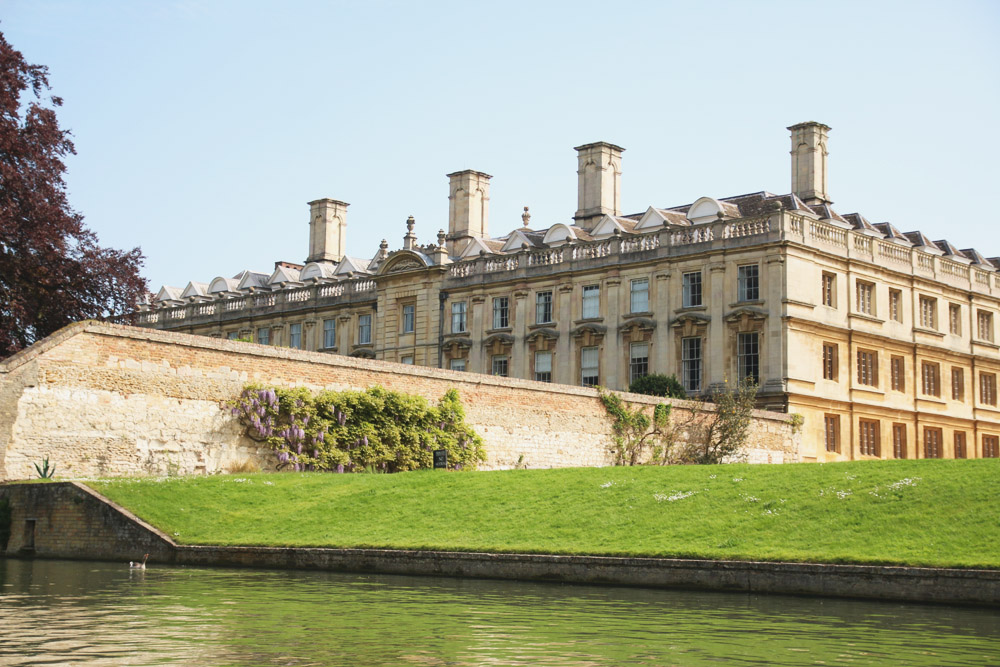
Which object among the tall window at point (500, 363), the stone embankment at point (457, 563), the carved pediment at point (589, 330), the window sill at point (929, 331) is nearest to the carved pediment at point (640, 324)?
the carved pediment at point (589, 330)

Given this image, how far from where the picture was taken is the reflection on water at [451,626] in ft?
31.5

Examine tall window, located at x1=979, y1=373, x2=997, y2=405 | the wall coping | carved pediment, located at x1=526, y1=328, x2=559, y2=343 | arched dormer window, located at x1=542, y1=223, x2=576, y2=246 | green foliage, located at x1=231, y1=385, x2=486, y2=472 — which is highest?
arched dormer window, located at x1=542, y1=223, x2=576, y2=246

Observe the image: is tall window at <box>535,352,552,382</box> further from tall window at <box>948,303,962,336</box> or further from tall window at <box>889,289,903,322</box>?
tall window at <box>948,303,962,336</box>

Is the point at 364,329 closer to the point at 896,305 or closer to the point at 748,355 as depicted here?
the point at 748,355

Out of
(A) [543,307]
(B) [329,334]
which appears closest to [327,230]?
(B) [329,334]

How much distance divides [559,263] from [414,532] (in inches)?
1173

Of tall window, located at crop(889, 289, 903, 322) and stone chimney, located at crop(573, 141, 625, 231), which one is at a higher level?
stone chimney, located at crop(573, 141, 625, 231)

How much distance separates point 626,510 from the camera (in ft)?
63.8

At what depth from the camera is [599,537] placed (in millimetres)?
17984

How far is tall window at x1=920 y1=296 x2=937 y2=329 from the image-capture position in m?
48.3

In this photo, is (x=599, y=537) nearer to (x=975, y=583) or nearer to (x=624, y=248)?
(x=975, y=583)

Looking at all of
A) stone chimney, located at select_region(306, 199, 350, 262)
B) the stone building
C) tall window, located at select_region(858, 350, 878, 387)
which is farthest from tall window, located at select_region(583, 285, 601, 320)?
stone chimney, located at select_region(306, 199, 350, 262)

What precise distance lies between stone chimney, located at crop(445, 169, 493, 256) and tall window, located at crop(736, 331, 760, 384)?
640 inches

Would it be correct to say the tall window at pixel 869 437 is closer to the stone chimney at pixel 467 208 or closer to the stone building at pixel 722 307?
the stone building at pixel 722 307
